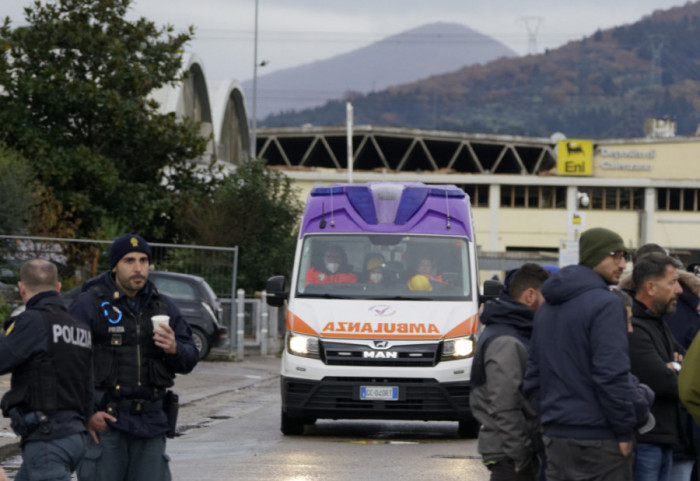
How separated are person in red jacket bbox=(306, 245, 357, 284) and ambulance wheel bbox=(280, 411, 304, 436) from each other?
1460mm

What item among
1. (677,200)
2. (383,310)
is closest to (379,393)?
(383,310)

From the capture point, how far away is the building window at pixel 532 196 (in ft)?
279

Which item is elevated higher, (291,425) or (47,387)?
(47,387)

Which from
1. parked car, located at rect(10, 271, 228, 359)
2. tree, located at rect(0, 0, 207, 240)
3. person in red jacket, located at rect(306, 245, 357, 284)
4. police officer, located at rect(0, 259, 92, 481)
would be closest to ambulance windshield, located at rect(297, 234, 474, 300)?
person in red jacket, located at rect(306, 245, 357, 284)

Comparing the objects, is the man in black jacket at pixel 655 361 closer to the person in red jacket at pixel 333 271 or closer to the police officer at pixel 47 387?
the police officer at pixel 47 387

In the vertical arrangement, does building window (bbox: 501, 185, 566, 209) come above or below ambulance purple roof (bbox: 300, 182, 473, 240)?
below

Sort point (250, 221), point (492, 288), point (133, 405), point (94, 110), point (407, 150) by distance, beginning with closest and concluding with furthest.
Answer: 1. point (133, 405)
2. point (492, 288)
3. point (94, 110)
4. point (250, 221)
5. point (407, 150)

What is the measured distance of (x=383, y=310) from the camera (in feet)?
45.5

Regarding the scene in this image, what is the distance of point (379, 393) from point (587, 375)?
7258 millimetres

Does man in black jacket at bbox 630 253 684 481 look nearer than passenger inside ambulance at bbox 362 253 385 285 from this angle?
Yes

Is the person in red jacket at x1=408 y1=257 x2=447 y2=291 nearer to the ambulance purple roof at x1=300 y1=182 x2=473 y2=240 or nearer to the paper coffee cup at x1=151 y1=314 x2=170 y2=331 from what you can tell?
the ambulance purple roof at x1=300 y1=182 x2=473 y2=240

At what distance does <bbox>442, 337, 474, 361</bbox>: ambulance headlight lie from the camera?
1375cm

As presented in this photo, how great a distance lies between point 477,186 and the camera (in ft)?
279

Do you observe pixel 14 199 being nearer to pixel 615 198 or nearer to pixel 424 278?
pixel 424 278
